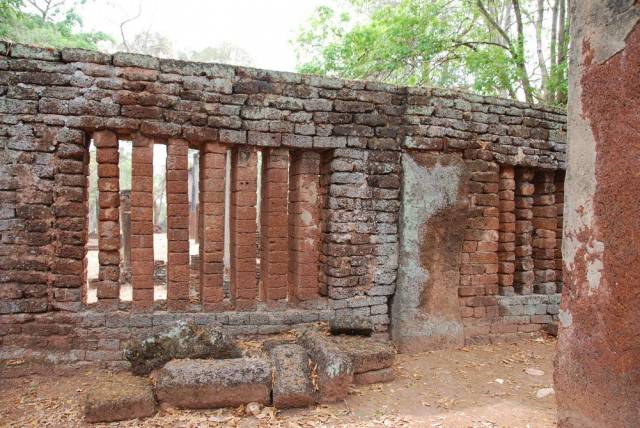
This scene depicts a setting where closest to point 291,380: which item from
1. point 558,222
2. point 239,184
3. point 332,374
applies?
point 332,374

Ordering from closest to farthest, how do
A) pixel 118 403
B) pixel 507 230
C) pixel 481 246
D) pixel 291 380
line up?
pixel 118 403, pixel 291 380, pixel 481 246, pixel 507 230

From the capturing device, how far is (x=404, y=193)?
5484 mm

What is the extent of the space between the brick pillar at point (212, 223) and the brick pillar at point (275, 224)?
0.51 m

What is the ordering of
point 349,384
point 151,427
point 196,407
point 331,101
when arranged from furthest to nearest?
point 331,101 < point 349,384 < point 196,407 < point 151,427

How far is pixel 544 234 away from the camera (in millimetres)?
6574

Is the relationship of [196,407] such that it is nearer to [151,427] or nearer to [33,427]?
[151,427]

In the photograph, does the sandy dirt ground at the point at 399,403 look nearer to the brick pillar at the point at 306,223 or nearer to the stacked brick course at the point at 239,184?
the stacked brick course at the point at 239,184

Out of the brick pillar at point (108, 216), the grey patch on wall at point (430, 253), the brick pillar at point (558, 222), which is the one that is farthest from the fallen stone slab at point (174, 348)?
the brick pillar at point (558, 222)

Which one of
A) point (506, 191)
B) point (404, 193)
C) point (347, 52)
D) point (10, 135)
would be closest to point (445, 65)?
point (347, 52)

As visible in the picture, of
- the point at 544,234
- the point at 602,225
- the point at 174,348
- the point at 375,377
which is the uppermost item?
the point at 602,225

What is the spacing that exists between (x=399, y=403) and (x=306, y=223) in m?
2.14

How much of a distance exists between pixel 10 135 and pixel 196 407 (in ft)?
10.0

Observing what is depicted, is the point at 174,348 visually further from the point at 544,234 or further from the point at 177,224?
the point at 544,234

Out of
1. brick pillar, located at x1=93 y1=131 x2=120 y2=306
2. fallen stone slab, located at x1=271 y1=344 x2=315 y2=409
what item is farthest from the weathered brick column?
fallen stone slab, located at x1=271 y1=344 x2=315 y2=409
